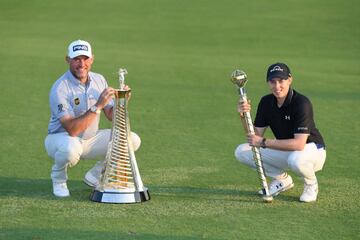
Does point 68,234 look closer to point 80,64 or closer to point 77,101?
point 77,101

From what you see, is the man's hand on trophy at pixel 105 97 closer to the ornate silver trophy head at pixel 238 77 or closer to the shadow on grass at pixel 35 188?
the shadow on grass at pixel 35 188

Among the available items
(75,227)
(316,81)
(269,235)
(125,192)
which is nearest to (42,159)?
(125,192)

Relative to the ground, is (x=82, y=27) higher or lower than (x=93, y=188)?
higher

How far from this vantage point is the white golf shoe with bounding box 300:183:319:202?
840 centimetres

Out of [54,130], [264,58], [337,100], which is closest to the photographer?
[54,130]

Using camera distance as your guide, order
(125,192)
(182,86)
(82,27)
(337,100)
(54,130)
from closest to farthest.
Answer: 1. (125,192)
2. (54,130)
3. (337,100)
4. (182,86)
5. (82,27)

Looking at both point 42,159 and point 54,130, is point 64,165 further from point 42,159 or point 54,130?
point 42,159

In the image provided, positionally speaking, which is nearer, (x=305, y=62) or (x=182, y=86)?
(x=182, y=86)

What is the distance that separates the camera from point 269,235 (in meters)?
7.30

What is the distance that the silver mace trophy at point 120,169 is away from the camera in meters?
8.23

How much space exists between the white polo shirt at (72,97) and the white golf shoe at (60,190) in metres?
0.55

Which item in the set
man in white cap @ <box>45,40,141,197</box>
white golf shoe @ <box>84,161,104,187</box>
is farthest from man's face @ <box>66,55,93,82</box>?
white golf shoe @ <box>84,161,104,187</box>

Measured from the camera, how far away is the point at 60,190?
8492 millimetres

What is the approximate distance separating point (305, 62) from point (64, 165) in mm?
11369
